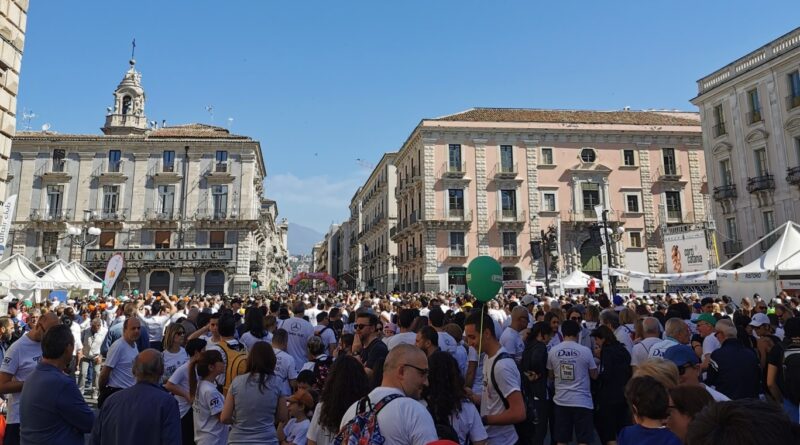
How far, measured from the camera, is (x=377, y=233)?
57094mm

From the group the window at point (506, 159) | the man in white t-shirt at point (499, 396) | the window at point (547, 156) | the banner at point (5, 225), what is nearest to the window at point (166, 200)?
the window at point (506, 159)

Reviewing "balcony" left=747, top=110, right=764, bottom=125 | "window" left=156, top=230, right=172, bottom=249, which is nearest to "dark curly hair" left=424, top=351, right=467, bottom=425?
"balcony" left=747, top=110, right=764, bottom=125

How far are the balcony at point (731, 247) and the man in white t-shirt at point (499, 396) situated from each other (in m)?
28.9

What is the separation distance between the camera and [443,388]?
335 centimetres

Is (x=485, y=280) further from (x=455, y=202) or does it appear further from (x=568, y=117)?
(x=568, y=117)

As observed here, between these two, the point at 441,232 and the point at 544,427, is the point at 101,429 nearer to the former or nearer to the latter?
the point at 544,427

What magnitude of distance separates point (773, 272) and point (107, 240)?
43316mm

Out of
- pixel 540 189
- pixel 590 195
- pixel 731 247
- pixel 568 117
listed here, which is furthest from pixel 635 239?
pixel 568 117

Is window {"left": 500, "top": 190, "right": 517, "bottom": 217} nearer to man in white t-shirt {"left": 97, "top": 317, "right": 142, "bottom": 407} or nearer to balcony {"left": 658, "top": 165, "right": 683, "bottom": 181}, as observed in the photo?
balcony {"left": 658, "top": 165, "right": 683, "bottom": 181}

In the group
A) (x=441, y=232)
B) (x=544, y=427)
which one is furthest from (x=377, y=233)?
(x=544, y=427)

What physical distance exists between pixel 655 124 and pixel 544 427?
135ft

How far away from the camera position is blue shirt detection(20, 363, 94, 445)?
3.56 meters

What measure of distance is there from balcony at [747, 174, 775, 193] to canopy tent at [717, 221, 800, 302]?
11758 millimetres

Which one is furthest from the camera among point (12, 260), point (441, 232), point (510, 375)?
point (441, 232)
